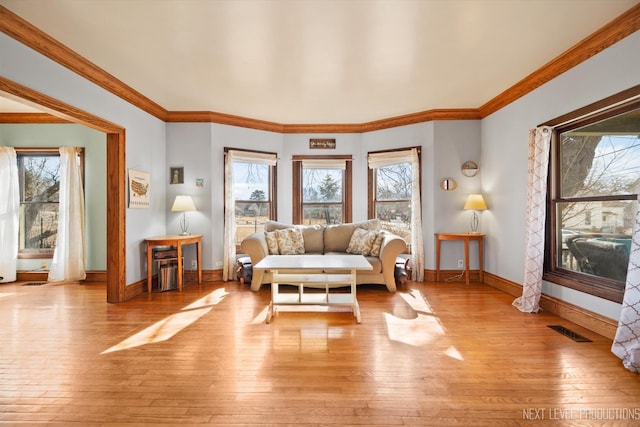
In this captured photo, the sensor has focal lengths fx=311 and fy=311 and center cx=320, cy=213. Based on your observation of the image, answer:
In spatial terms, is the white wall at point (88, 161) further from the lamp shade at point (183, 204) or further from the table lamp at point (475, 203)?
the table lamp at point (475, 203)

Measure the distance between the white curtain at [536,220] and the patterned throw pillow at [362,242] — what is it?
1.88 meters

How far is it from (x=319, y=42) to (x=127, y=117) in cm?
287

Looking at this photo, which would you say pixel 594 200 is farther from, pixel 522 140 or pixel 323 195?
pixel 323 195

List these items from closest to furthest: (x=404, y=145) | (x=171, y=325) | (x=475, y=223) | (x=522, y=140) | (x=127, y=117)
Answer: (x=171, y=325), (x=522, y=140), (x=127, y=117), (x=475, y=223), (x=404, y=145)

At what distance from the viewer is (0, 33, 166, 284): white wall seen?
2688 mm

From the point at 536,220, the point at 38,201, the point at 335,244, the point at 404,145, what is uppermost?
the point at 404,145

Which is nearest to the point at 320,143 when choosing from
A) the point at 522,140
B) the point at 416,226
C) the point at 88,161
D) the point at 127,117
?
the point at 416,226

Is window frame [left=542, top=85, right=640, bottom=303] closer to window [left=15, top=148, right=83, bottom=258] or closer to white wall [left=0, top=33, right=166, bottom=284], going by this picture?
white wall [left=0, top=33, right=166, bottom=284]

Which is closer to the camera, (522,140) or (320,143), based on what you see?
(522,140)

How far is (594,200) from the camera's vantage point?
3.05 metres

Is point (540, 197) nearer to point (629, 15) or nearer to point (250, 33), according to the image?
point (629, 15)

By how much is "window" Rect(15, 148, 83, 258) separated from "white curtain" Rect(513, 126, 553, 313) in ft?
23.3

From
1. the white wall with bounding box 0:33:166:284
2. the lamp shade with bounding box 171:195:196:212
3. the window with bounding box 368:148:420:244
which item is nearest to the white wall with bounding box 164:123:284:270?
the white wall with bounding box 0:33:166:284

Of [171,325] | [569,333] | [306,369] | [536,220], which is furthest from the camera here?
[536,220]
